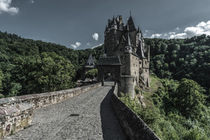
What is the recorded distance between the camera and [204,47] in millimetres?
71875

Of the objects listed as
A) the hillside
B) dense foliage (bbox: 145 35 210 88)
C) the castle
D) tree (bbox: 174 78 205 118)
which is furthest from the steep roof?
dense foliage (bbox: 145 35 210 88)

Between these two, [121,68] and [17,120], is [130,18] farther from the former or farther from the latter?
[17,120]

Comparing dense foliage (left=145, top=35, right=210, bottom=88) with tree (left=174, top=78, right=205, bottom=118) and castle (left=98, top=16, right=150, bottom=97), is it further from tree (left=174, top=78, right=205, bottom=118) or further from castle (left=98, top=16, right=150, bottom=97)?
castle (left=98, top=16, right=150, bottom=97)

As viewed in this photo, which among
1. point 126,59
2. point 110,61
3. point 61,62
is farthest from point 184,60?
point 61,62

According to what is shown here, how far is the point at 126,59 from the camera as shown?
27.9m

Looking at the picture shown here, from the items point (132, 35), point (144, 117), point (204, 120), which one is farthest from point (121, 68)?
point (144, 117)

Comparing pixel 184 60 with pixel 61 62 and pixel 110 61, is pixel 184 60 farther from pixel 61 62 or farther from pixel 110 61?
pixel 61 62

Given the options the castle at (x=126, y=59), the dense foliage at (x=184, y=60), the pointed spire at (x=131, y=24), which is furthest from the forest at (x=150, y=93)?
the dense foliage at (x=184, y=60)

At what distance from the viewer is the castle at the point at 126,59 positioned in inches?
891

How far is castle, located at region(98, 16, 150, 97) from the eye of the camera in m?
22.6

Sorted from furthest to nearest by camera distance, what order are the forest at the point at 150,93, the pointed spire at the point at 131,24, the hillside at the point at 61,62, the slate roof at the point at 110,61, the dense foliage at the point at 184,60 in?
the dense foliage at the point at 184,60 < the pointed spire at the point at 131,24 < the slate roof at the point at 110,61 < the hillside at the point at 61,62 < the forest at the point at 150,93

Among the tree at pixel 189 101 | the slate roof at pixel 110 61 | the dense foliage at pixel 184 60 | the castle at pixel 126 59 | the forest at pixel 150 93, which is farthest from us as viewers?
the dense foliage at pixel 184 60

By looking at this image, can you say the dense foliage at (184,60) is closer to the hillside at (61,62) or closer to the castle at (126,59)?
the hillside at (61,62)

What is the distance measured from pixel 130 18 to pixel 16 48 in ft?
171
